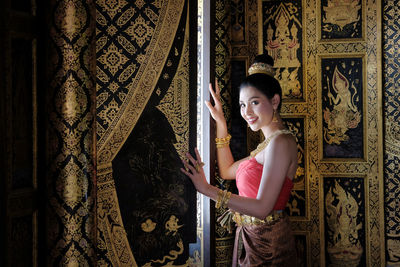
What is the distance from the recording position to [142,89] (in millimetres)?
1979

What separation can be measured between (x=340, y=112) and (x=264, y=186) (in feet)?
3.67

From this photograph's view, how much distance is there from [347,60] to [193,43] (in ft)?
4.81

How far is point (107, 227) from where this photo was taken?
73.6 inches

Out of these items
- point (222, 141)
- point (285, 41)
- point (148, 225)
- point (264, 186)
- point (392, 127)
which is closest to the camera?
point (148, 225)

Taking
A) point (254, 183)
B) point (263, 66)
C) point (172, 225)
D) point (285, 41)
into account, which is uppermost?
point (285, 41)

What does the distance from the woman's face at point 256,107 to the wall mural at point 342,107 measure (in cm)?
78

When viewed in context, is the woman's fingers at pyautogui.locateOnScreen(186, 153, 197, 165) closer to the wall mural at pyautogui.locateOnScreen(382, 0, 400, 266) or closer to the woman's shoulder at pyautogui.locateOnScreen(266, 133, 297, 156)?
the woman's shoulder at pyautogui.locateOnScreen(266, 133, 297, 156)

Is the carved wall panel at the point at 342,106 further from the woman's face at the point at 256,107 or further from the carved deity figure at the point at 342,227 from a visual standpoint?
the woman's face at the point at 256,107

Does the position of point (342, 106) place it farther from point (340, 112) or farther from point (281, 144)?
point (281, 144)

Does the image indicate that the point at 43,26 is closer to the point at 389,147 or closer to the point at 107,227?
the point at 107,227

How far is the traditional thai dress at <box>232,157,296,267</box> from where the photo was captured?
2.42 m

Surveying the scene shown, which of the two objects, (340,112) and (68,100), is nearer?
(68,100)

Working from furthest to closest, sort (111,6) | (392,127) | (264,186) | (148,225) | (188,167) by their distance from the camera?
(392,127)
(264,186)
(188,167)
(148,225)
(111,6)

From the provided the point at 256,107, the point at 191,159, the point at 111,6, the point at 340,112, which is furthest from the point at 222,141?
the point at 111,6
